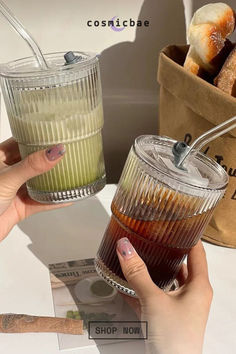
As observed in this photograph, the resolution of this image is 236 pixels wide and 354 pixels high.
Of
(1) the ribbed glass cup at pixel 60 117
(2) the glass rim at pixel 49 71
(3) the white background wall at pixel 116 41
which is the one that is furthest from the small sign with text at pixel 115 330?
(3) the white background wall at pixel 116 41

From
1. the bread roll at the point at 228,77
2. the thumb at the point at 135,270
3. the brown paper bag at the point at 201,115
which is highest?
the bread roll at the point at 228,77

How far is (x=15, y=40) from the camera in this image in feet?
Answer: 3.24

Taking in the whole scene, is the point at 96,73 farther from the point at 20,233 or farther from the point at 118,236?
the point at 20,233

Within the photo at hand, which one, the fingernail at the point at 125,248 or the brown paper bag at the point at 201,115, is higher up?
the brown paper bag at the point at 201,115

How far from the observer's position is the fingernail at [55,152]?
1.95 ft

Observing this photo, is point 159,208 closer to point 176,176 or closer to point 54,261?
point 176,176

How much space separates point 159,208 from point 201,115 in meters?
0.24

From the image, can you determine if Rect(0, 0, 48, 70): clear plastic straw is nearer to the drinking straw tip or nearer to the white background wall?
the drinking straw tip

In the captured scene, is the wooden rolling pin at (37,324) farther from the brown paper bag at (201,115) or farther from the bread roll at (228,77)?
the bread roll at (228,77)

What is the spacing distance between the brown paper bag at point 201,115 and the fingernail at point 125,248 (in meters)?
0.25

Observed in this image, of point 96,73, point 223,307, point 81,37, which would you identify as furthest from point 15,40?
point 223,307

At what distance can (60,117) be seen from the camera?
23.7 inches

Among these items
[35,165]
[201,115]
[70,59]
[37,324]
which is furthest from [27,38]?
[37,324]

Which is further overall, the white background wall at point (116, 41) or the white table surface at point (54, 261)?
the white background wall at point (116, 41)
